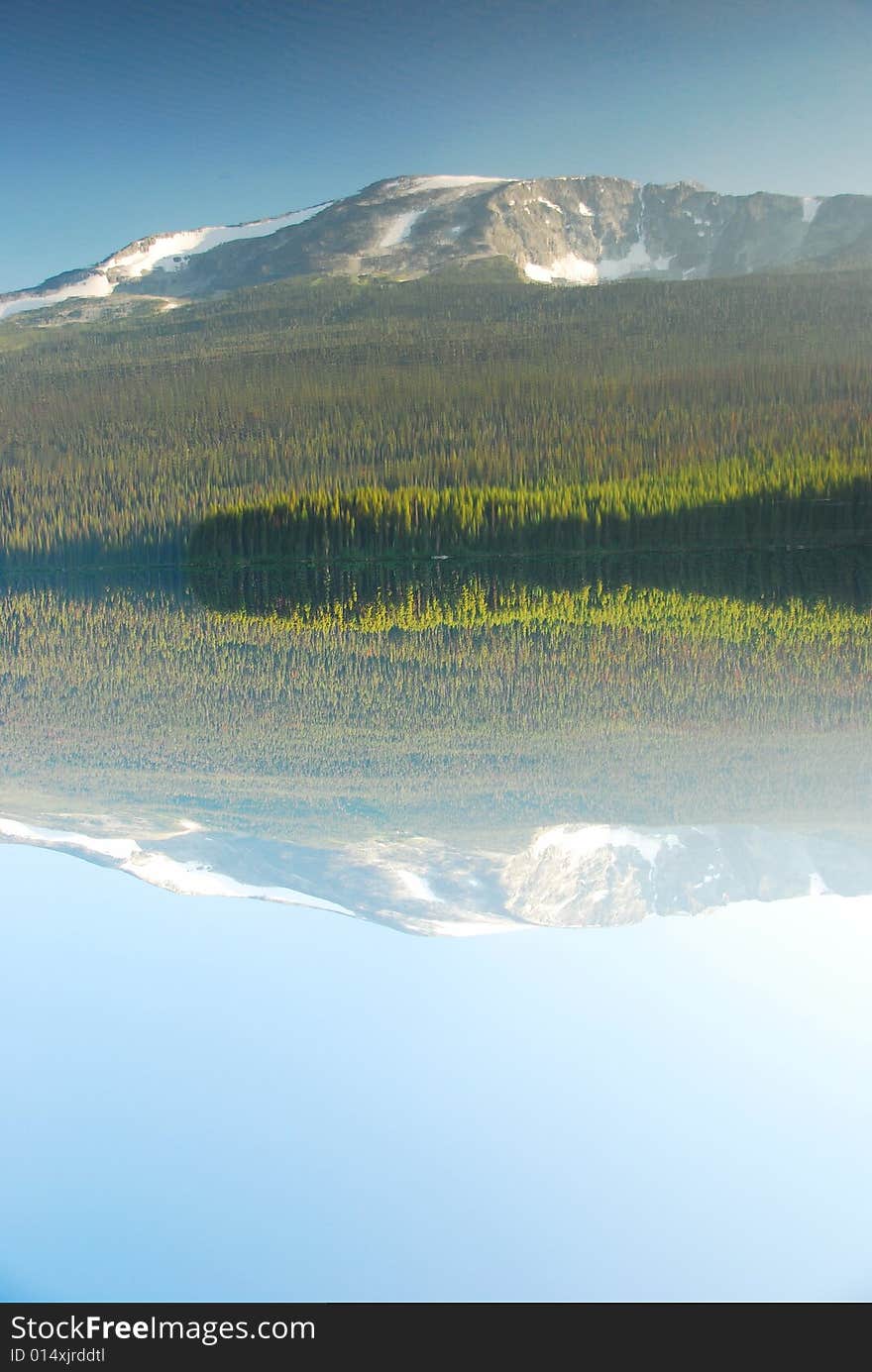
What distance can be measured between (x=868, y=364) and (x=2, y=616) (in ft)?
47.8

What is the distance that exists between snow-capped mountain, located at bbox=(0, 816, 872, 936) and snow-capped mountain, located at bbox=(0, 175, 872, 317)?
93.1 ft

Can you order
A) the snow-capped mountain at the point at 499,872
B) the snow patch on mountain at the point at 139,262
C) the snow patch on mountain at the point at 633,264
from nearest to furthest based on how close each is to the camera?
the snow-capped mountain at the point at 499,872
the snow patch on mountain at the point at 139,262
the snow patch on mountain at the point at 633,264

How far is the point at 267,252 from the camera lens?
3728 centimetres

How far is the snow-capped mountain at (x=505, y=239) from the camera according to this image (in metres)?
32.9

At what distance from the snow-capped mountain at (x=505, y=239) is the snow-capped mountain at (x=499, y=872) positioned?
2839 cm

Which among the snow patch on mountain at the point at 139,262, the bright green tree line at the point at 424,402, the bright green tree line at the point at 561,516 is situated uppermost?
the snow patch on mountain at the point at 139,262

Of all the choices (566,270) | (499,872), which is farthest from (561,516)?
(566,270)

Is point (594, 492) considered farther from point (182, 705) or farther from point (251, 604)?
point (182, 705)

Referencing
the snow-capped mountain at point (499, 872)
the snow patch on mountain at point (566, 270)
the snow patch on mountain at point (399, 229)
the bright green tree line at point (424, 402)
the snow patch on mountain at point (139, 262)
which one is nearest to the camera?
the snow-capped mountain at point (499, 872)

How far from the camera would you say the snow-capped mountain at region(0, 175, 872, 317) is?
1296 inches

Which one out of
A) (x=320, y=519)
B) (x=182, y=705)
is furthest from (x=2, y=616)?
(x=320, y=519)

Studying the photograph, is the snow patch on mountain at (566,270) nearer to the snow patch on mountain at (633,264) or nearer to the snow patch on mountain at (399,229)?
the snow patch on mountain at (633,264)

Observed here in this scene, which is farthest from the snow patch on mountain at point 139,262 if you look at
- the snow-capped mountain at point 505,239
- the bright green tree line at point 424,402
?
the bright green tree line at point 424,402

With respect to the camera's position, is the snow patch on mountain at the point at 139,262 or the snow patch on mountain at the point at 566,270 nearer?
the snow patch on mountain at the point at 139,262
